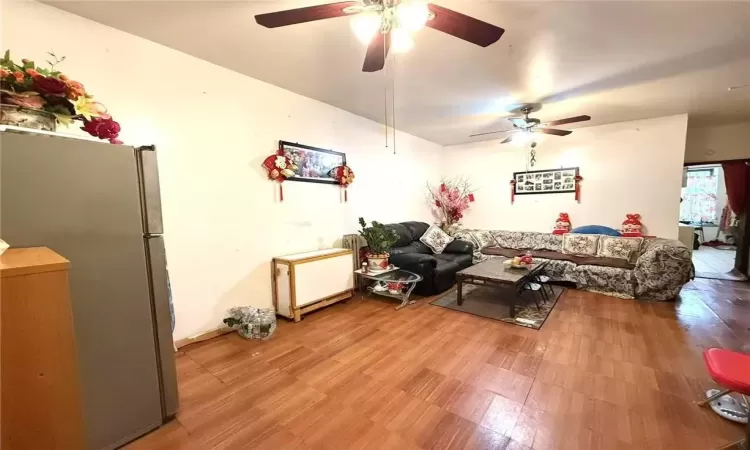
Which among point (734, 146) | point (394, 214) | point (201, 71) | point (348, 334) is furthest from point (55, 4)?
point (734, 146)

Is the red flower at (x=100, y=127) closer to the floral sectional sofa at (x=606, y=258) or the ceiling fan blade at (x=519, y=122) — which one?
the ceiling fan blade at (x=519, y=122)

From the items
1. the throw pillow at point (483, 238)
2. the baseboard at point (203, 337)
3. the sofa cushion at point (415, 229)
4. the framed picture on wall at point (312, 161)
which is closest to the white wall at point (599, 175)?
the throw pillow at point (483, 238)

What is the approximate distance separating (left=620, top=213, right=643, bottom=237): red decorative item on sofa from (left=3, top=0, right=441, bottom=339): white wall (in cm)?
447

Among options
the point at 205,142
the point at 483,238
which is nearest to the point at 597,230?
the point at 483,238

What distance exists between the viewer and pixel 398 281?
11.6ft

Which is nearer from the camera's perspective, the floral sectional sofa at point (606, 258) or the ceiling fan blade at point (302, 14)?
the ceiling fan blade at point (302, 14)

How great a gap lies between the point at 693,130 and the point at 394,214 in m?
5.17

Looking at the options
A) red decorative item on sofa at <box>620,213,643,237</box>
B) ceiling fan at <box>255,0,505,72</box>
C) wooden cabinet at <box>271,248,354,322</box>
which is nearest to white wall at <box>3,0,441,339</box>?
wooden cabinet at <box>271,248,354,322</box>

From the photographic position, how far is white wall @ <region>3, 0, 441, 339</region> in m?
2.02

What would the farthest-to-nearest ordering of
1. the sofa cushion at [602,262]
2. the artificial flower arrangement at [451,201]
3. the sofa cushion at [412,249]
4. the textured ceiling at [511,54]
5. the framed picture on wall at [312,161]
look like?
the artificial flower arrangement at [451,201], the sofa cushion at [412,249], the sofa cushion at [602,262], the framed picture on wall at [312,161], the textured ceiling at [511,54]

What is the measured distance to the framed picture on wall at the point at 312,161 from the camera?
130 inches

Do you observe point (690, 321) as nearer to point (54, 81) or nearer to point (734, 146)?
point (734, 146)

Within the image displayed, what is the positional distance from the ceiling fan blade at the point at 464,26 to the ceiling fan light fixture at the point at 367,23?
0.91 ft

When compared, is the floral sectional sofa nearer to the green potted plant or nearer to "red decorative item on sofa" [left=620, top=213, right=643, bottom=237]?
"red decorative item on sofa" [left=620, top=213, right=643, bottom=237]
